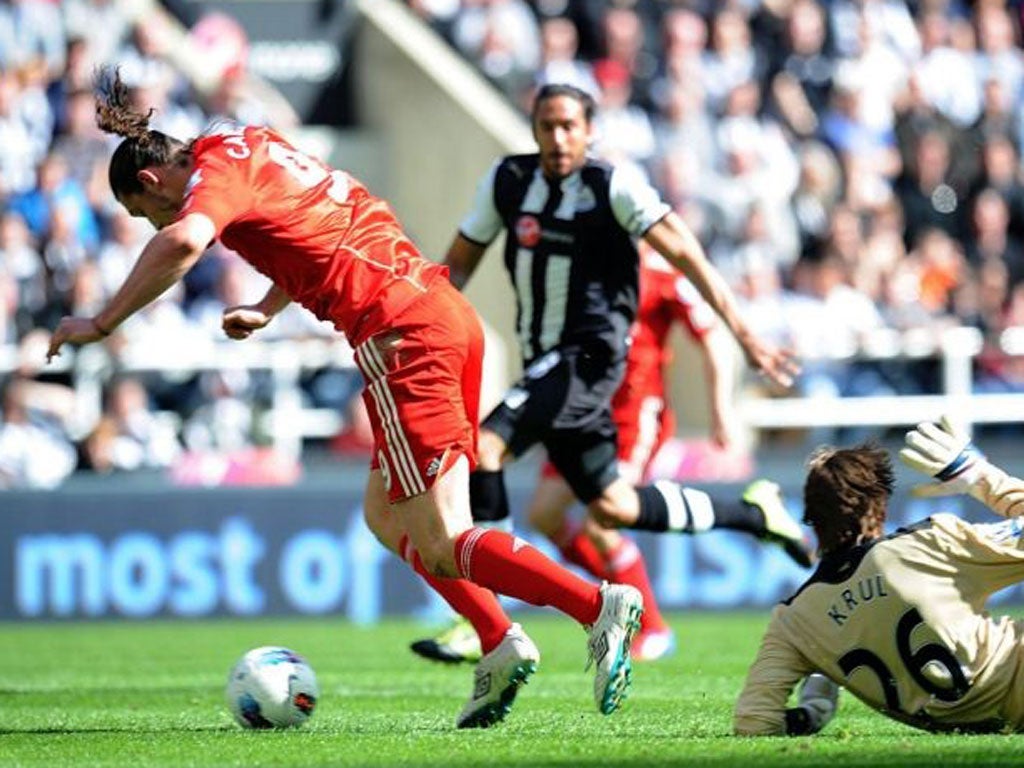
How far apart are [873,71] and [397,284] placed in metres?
12.5

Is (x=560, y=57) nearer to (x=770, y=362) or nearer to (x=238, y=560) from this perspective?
(x=238, y=560)

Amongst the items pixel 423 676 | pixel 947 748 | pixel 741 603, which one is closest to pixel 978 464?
pixel 947 748

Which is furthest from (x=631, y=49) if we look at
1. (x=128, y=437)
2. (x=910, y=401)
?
(x=128, y=437)

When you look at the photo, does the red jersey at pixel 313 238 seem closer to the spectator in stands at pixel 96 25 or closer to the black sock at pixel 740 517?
the black sock at pixel 740 517

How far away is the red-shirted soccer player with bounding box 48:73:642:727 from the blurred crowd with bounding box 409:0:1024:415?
894cm

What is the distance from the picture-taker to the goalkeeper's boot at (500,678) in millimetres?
7254

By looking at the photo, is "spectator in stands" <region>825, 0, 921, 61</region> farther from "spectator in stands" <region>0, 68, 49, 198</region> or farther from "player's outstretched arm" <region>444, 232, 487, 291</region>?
"player's outstretched arm" <region>444, 232, 487, 291</region>

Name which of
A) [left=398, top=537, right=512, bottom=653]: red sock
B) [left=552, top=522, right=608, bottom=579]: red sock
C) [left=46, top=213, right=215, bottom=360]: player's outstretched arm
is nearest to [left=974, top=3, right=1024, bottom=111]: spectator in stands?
[left=552, top=522, right=608, bottom=579]: red sock

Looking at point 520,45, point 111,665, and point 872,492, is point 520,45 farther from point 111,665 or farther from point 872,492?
point 872,492

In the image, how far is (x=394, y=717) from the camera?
8039mm

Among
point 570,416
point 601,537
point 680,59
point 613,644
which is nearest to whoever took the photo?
point 613,644

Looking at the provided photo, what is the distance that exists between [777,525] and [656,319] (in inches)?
64.4

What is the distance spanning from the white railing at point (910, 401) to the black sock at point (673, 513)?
620 centimetres

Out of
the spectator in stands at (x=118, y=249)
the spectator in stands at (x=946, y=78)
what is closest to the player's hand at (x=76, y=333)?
the spectator in stands at (x=118, y=249)
